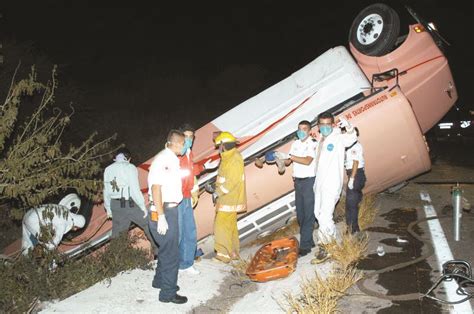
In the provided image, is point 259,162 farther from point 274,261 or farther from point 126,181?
point 126,181

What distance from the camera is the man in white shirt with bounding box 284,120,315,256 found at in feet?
18.2

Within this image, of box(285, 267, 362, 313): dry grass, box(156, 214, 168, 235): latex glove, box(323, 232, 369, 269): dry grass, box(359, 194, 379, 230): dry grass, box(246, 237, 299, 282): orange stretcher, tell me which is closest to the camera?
box(285, 267, 362, 313): dry grass

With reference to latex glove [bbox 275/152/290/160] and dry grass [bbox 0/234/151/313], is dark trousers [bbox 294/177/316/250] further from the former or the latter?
dry grass [bbox 0/234/151/313]

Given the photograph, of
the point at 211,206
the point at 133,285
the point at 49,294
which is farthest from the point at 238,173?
the point at 49,294

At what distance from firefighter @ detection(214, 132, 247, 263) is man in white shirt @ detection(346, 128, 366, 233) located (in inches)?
54.6

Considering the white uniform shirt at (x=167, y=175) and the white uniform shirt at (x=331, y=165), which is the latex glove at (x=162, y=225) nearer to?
the white uniform shirt at (x=167, y=175)

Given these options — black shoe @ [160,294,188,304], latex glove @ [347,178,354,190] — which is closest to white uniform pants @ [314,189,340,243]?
latex glove @ [347,178,354,190]

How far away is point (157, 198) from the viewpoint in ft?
14.2

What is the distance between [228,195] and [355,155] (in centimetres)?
166

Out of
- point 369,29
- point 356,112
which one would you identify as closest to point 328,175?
point 356,112

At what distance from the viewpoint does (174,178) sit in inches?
176

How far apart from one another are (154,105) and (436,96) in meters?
14.2

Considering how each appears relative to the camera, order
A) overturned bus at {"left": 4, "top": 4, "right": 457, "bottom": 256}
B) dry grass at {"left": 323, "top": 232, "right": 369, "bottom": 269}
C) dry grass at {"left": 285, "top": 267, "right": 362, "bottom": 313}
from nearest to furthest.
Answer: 1. dry grass at {"left": 285, "top": 267, "right": 362, "bottom": 313}
2. dry grass at {"left": 323, "top": 232, "right": 369, "bottom": 269}
3. overturned bus at {"left": 4, "top": 4, "right": 457, "bottom": 256}

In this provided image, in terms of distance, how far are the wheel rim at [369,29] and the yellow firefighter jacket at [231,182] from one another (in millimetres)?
2973
